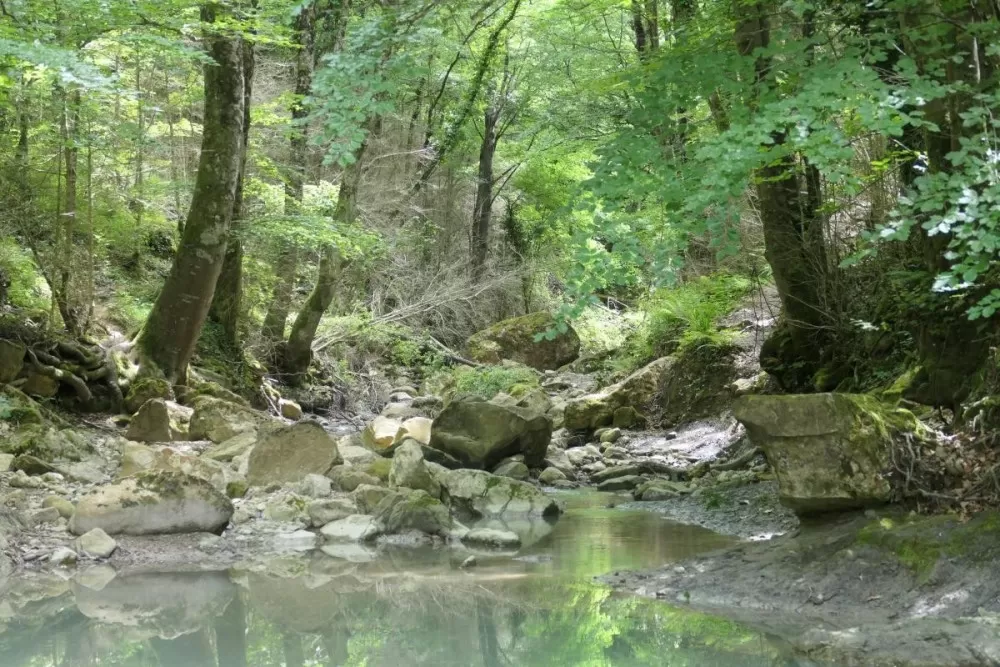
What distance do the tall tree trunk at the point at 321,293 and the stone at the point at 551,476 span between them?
5.58 metres

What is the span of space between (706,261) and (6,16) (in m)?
13.1

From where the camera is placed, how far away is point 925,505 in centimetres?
→ 562

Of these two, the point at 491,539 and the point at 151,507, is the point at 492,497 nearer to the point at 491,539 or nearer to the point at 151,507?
the point at 491,539

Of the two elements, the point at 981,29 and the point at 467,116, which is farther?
the point at 467,116

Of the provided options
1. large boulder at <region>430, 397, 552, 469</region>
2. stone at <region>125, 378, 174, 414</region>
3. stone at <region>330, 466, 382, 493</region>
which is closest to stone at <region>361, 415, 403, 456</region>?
large boulder at <region>430, 397, 552, 469</region>

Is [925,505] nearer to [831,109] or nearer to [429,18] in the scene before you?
[831,109]

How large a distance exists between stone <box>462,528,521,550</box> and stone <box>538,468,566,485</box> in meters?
3.21

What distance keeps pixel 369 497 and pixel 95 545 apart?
2.35 meters

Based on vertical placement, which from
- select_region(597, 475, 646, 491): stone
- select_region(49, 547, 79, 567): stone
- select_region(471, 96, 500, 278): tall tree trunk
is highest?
select_region(471, 96, 500, 278): tall tree trunk

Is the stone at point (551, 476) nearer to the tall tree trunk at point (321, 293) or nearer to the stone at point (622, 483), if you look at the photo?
the stone at point (622, 483)

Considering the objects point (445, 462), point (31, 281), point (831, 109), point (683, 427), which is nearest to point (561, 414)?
point (683, 427)

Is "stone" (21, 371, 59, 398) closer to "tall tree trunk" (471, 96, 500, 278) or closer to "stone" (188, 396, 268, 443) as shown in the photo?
"stone" (188, 396, 268, 443)

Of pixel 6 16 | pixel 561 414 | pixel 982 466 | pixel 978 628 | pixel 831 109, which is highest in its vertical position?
pixel 6 16

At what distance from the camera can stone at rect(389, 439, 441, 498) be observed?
8.76 m
